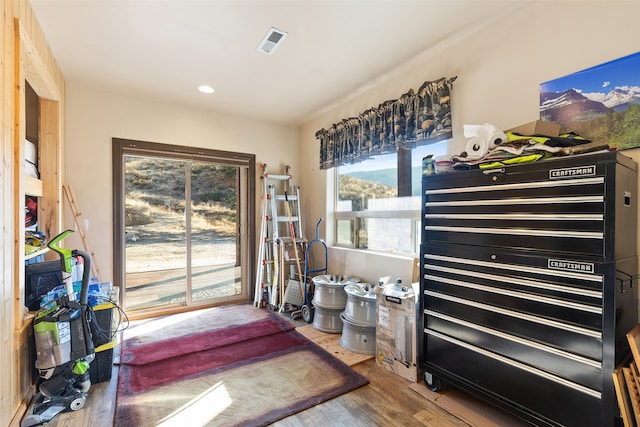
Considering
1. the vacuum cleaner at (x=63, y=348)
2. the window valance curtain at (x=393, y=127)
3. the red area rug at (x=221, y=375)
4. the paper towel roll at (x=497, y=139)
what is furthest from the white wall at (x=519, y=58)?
the vacuum cleaner at (x=63, y=348)

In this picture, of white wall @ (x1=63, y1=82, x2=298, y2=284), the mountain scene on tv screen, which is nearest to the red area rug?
white wall @ (x1=63, y1=82, x2=298, y2=284)

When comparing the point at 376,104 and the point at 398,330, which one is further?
the point at 376,104

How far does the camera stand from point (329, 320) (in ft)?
10.2

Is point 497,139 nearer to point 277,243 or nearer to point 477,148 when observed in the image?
point 477,148

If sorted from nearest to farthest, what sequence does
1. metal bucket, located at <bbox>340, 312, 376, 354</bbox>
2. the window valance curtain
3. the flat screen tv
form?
the flat screen tv → the window valance curtain → metal bucket, located at <bbox>340, 312, 376, 354</bbox>

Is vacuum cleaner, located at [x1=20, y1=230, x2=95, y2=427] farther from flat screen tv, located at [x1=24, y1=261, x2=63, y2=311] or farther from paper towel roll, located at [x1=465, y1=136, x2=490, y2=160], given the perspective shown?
paper towel roll, located at [x1=465, y1=136, x2=490, y2=160]

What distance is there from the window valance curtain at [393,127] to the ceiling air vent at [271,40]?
3.80 feet

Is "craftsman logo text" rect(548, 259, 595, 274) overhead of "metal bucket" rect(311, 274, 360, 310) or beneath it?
overhead

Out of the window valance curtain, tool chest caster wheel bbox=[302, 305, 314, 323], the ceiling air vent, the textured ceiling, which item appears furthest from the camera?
tool chest caster wheel bbox=[302, 305, 314, 323]

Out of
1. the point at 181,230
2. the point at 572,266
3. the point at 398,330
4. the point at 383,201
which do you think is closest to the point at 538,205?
the point at 572,266

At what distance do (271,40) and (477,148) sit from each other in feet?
5.70

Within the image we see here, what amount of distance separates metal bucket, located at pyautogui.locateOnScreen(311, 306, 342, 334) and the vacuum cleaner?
1913 mm

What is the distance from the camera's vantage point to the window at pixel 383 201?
9.62ft

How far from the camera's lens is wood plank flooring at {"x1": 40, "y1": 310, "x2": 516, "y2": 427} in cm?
181
